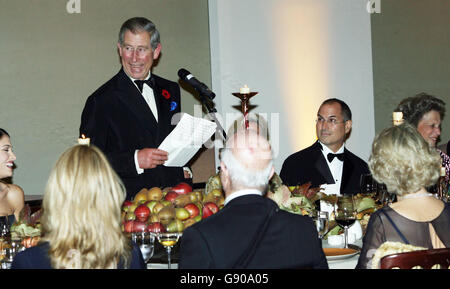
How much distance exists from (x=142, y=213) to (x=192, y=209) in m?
0.22

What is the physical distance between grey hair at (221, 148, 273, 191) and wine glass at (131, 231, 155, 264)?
22.6 inches

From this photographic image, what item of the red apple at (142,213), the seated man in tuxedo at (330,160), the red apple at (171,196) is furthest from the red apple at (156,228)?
the seated man in tuxedo at (330,160)

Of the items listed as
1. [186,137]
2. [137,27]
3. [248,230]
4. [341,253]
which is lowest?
[341,253]

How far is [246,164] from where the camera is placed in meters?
2.05

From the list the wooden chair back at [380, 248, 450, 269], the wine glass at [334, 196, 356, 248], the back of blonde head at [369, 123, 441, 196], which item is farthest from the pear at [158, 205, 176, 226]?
the wooden chair back at [380, 248, 450, 269]

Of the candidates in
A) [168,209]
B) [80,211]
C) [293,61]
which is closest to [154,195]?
[168,209]

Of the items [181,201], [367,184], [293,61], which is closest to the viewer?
[181,201]

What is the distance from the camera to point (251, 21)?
5602mm

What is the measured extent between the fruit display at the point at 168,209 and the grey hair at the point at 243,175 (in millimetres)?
591

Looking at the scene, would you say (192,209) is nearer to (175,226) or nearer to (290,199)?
(175,226)

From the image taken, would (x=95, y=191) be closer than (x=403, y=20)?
Yes

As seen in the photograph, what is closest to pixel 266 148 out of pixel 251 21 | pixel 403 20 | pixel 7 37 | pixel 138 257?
pixel 138 257
